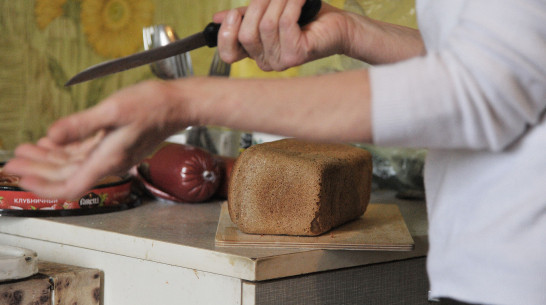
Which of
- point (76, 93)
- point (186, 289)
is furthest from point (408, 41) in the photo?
point (76, 93)

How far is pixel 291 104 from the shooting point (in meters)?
0.37

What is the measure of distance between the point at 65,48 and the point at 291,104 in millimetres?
1363

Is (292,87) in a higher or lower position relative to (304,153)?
higher

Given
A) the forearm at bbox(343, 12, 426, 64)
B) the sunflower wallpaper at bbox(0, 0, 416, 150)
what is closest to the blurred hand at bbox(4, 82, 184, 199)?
the forearm at bbox(343, 12, 426, 64)

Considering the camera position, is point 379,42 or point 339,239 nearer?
point 379,42

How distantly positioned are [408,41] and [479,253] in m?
0.26

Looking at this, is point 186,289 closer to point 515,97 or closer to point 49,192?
point 49,192

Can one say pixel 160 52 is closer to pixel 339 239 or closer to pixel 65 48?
pixel 339 239

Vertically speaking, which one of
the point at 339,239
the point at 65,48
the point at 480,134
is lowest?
the point at 339,239

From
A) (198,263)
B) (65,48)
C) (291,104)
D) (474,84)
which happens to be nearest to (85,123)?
(291,104)

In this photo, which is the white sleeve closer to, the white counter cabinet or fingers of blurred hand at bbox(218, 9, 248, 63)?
fingers of blurred hand at bbox(218, 9, 248, 63)

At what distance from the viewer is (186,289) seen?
0.77 metres

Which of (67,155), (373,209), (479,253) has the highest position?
(67,155)

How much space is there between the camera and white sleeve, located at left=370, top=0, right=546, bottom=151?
351 mm
